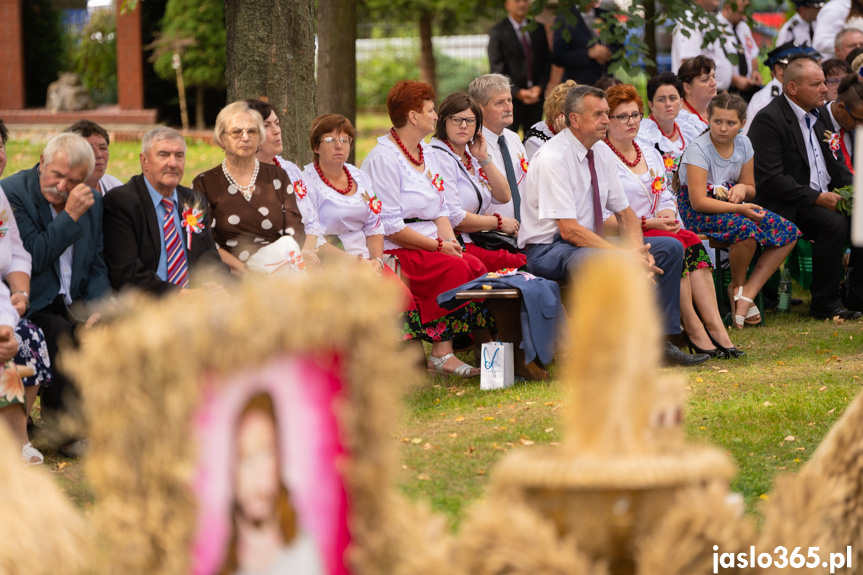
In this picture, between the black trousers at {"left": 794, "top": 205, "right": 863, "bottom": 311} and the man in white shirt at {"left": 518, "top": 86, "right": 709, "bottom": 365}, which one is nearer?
the man in white shirt at {"left": 518, "top": 86, "right": 709, "bottom": 365}

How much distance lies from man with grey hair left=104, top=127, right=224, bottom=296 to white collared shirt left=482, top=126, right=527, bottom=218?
2.90 metres

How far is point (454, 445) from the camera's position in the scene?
17.4 feet

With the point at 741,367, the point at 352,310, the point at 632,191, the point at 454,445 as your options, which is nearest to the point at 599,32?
the point at 632,191

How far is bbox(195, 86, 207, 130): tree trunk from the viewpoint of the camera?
18750mm

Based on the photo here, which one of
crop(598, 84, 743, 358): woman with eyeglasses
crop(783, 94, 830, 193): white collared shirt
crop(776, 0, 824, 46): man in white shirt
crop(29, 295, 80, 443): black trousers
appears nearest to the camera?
crop(29, 295, 80, 443): black trousers

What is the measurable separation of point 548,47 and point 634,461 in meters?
9.27

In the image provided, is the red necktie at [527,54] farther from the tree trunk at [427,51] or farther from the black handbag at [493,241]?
the tree trunk at [427,51]

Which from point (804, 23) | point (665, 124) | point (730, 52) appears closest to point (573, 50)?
point (730, 52)

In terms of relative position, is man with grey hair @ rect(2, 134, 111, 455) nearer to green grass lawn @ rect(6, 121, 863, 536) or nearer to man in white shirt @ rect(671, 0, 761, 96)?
green grass lawn @ rect(6, 121, 863, 536)

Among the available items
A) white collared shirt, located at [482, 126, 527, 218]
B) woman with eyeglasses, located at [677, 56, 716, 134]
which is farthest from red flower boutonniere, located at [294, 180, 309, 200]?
woman with eyeglasses, located at [677, 56, 716, 134]

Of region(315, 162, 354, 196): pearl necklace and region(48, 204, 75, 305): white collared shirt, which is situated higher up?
region(315, 162, 354, 196): pearl necklace

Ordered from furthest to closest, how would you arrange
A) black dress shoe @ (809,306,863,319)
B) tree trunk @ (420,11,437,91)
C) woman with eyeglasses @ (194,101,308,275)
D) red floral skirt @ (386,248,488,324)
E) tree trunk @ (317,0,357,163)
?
tree trunk @ (420,11,437,91)
tree trunk @ (317,0,357,163)
black dress shoe @ (809,306,863,319)
red floral skirt @ (386,248,488,324)
woman with eyeglasses @ (194,101,308,275)

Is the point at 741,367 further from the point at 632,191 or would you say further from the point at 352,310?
the point at 352,310

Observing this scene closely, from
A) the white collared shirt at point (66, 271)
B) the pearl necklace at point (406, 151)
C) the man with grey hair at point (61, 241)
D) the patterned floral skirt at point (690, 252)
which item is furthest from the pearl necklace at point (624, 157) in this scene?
the white collared shirt at point (66, 271)
